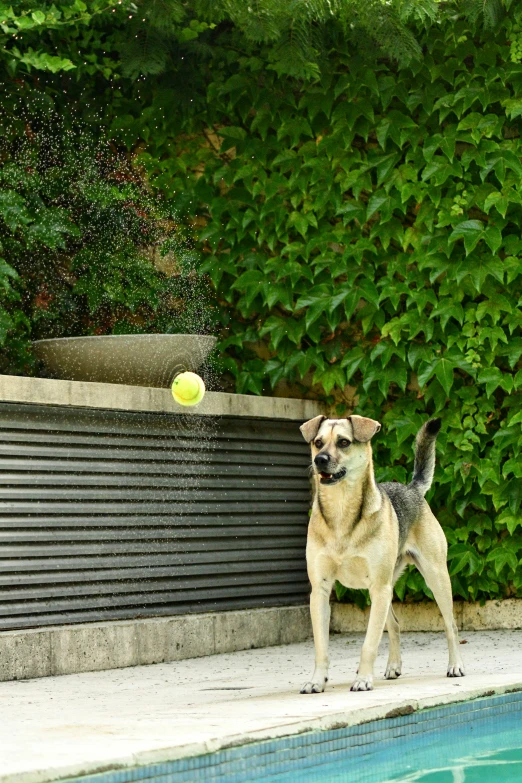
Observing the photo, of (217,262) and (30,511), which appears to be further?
(217,262)

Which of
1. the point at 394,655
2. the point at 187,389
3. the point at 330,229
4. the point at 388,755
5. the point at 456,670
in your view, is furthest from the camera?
the point at 330,229

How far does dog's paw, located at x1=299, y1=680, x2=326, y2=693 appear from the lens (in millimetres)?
4953

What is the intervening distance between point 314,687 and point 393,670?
0.84 m

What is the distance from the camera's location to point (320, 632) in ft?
16.9

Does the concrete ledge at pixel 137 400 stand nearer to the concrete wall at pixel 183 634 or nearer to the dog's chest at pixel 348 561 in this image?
the concrete wall at pixel 183 634

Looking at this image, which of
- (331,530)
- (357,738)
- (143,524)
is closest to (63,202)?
(143,524)

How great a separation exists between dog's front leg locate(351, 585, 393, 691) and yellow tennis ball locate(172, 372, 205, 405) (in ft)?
6.40

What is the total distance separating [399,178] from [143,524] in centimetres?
295

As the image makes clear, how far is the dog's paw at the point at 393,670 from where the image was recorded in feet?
18.6

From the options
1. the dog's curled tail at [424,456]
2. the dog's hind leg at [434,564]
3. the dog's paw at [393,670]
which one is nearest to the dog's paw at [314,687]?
the dog's paw at [393,670]

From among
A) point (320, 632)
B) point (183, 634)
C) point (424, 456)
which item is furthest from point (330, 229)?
point (320, 632)

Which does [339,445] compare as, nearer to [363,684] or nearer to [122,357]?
[363,684]

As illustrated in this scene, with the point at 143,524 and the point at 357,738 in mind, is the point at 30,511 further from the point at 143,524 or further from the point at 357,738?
the point at 357,738

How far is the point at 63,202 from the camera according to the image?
323 inches
